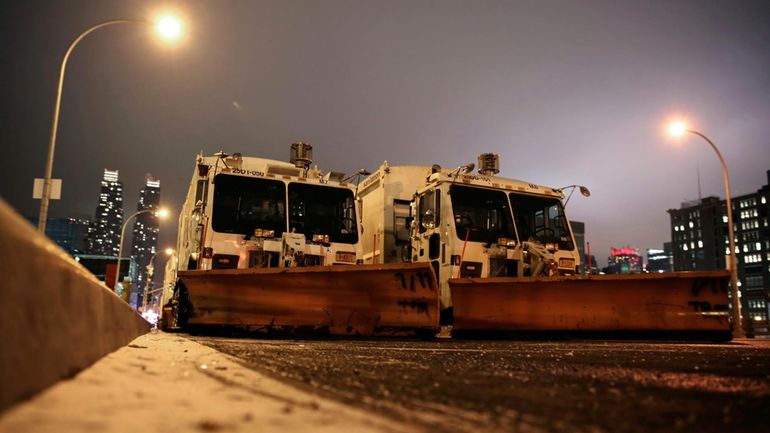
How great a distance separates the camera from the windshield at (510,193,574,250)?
12.3 m

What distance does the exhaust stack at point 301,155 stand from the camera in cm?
1284

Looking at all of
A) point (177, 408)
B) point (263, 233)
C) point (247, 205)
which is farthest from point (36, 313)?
point (247, 205)

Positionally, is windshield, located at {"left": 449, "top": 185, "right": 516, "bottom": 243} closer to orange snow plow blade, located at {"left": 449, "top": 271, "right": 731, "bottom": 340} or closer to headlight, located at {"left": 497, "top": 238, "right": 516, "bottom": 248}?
headlight, located at {"left": 497, "top": 238, "right": 516, "bottom": 248}

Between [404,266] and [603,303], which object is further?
[603,303]

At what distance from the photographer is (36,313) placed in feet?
7.19

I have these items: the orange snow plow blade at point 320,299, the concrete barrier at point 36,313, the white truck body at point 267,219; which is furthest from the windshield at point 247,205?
the concrete barrier at point 36,313

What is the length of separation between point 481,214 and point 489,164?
1.82 metres

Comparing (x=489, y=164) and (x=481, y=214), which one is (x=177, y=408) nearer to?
(x=481, y=214)

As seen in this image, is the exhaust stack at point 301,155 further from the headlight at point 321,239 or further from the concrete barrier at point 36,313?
the concrete barrier at point 36,313

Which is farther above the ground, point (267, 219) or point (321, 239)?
point (267, 219)

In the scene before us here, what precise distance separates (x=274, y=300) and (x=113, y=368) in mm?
6403

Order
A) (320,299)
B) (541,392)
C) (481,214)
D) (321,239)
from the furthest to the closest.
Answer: (481,214), (321,239), (320,299), (541,392)

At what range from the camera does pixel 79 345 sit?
9.71 ft

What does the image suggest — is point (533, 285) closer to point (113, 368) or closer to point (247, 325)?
point (247, 325)
